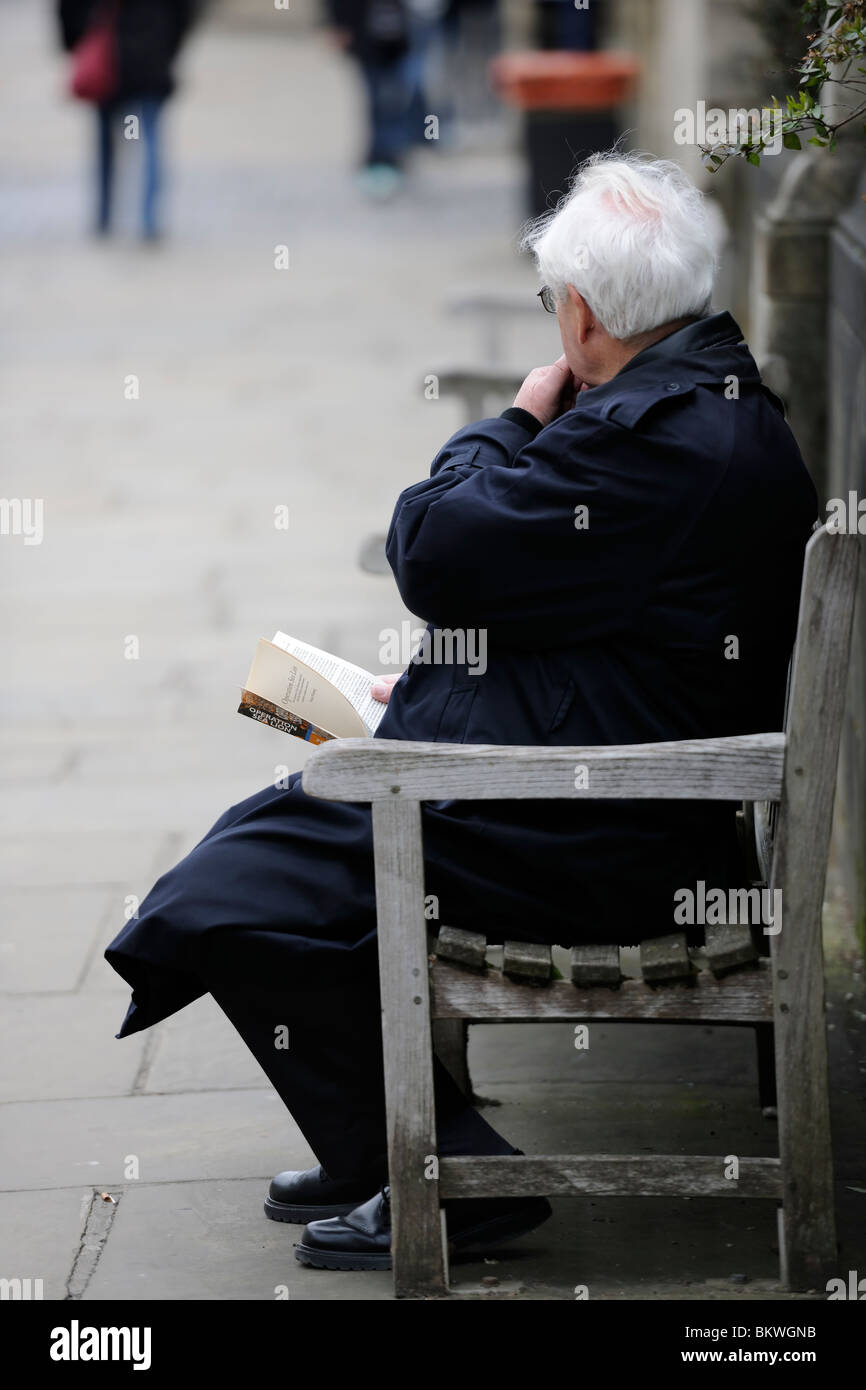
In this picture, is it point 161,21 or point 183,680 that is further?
point 161,21

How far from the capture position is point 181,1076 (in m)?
3.60

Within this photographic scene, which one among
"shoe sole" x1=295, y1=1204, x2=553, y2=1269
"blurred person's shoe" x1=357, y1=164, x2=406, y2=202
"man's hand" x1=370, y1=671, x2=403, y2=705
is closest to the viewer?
"shoe sole" x1=295, y1=1204, x2=553, y2=1269

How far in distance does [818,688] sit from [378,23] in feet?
48.5

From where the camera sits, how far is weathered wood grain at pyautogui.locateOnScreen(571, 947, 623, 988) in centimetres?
257

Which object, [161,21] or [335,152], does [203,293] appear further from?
[335,152]

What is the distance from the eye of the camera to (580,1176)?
2656 mm

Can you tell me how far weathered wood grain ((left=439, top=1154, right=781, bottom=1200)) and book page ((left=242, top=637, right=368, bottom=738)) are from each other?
71cm

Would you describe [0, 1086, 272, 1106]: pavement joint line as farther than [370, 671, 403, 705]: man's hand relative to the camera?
Yes

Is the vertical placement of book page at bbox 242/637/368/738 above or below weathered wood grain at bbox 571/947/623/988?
above

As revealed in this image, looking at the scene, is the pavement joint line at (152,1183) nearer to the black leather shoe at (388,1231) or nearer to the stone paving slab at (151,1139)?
the stone paving slab at (151,1139)

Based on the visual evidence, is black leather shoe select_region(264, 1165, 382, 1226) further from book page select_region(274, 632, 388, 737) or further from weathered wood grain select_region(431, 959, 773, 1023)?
book page select_region(274, 632, 388, 737)

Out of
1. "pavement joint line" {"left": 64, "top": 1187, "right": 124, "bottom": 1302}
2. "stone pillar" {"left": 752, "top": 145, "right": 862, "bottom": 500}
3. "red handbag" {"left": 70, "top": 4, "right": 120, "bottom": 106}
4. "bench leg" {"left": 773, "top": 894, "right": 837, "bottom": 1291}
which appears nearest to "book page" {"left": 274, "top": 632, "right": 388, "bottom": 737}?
"bench leg" {"left": 773, "top": 894, "right": 837, "bottom": 1291}

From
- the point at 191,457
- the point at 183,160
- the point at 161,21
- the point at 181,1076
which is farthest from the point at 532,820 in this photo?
the point at 183,160

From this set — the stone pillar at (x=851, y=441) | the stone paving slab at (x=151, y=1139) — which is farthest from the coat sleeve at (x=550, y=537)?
the stone paving slab at (x=151, y=1139)
